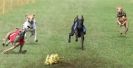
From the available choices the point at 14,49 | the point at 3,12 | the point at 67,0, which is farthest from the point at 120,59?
the point at 67,0

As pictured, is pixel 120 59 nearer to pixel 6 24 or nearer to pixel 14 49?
pixel 14 49

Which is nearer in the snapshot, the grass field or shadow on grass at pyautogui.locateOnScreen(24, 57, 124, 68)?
shadow on grass at pyautogui.locateOnScreen(24, 57, 124, 68)

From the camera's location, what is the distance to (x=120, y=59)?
19.3 meters

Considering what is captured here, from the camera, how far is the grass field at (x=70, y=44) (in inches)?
722

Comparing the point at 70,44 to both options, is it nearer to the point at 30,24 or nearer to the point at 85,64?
the point at 30,24

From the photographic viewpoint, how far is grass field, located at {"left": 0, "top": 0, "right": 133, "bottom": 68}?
60.1 ft

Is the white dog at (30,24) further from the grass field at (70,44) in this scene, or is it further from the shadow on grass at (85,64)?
the shadow on grass at (85,64)

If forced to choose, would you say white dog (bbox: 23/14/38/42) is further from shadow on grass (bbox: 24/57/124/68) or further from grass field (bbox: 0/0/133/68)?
shadow on grass (bbox: 24/57/124/68)

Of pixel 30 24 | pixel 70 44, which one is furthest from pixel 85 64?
pixel 70 44

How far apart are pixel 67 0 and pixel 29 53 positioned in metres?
33.3

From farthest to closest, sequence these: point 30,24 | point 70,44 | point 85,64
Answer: point 70,44, point 30,24, point 85,64

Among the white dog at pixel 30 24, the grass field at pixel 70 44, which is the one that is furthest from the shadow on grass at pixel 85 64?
the white dog at pixel 30 24

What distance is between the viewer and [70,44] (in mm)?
22672

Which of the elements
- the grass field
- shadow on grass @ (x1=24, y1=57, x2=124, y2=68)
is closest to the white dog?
the grass field
